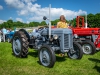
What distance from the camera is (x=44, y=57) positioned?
5.79 metres

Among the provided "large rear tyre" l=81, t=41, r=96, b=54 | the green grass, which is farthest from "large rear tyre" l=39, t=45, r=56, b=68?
"large rear tyre" l=81, t=41, r=96, b=54

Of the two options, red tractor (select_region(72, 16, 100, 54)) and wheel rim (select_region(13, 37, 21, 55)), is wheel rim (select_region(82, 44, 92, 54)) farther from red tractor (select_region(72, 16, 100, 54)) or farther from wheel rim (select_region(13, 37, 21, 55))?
wheel rim (select_region(13, 37, 21, 55))

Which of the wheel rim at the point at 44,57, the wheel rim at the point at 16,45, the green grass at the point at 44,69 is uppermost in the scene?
the wheel rim at the point at 16,45

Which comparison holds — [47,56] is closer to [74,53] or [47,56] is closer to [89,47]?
[74,53]

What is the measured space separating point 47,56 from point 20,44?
1.60m

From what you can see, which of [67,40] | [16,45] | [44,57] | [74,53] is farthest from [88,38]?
[44,57]

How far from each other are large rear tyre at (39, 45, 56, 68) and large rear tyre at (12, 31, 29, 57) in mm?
928

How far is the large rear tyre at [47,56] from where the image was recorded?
5385 millimetres

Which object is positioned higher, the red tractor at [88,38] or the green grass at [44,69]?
the red tractor at [88,38]

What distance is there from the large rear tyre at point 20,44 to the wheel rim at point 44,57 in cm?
97

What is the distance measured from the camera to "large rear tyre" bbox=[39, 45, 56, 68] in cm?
539

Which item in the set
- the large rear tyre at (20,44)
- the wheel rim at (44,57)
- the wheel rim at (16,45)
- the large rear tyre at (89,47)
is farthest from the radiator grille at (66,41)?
the large rear tyre at (89,47)

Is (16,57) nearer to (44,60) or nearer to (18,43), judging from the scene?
(18,43)

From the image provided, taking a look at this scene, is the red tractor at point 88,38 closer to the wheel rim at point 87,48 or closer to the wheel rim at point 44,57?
the wheel rim at point 87,48
